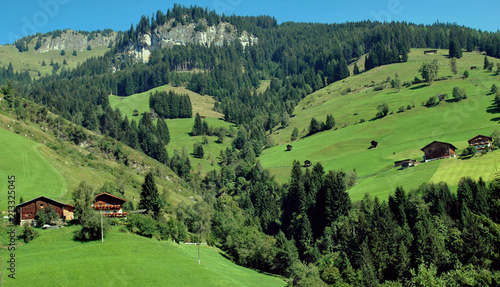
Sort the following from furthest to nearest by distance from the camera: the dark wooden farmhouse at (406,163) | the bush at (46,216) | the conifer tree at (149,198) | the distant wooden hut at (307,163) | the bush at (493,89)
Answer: the bush at (493,89) → the distant wooden hut at (307,163) → the dark wooden farmhouse at (406,163) → the conifer tree at (149,198) → the bush at (46,216)

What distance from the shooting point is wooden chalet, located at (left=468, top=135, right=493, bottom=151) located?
115613mm

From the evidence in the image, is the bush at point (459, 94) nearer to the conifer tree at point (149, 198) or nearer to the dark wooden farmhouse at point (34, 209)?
the conifer tree at point (149, 198)

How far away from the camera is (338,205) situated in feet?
341

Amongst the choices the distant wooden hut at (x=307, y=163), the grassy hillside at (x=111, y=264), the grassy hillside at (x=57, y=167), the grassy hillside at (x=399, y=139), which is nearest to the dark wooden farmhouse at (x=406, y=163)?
the grassy hillside at (x=399, y=139)

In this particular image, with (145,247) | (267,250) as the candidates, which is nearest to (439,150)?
(267,250)

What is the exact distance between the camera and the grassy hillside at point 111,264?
157ft

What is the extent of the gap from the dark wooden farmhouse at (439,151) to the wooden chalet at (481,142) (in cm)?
500

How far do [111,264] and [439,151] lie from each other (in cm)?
9865

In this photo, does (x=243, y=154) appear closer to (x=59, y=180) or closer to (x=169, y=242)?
(x=59, y=180)

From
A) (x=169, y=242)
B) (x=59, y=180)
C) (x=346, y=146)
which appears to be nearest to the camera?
(x=169, y=242)

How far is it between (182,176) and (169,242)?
350ft

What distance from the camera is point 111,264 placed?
5247 cm

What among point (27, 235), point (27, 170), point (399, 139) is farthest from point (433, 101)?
point (27, 235)

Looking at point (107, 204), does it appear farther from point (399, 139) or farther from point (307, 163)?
point (399, 139)
